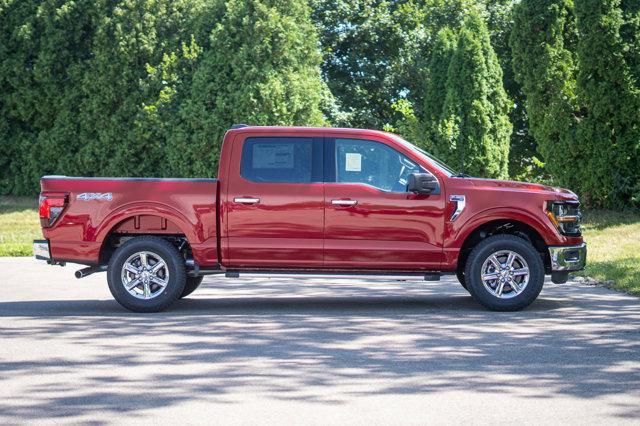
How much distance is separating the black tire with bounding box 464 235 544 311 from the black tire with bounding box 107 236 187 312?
10.2 feet

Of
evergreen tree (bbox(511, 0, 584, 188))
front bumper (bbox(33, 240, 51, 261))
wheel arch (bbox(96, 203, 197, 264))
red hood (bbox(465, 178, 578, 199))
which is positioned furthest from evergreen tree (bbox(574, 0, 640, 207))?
front bumper (bbox(33, 240, 51, 261))

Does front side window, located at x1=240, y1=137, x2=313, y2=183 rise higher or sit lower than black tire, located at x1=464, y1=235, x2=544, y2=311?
higher

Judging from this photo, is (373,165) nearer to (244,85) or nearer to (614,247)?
(614,247)

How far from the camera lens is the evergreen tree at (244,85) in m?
31.0

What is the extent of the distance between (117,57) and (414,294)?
23.1 metres

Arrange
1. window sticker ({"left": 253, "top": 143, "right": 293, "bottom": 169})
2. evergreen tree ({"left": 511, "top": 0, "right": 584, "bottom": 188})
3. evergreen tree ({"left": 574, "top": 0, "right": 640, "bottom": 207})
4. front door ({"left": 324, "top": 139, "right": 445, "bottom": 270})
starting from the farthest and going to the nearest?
1. evergreen tree ({"left": 511, "top": 0, "right": 584, "bottom": 188})
2. evergreen tree ({"left": 574, "top": 0, "right": 640, "bottom": 207})
3. window sticker ({"left": 253, "top": 143, "right": 293, "bottom": 169})
4. front door ({"left": 324, "top": 139, "right": 445, "bottom": 270})

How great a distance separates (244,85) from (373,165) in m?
19.6

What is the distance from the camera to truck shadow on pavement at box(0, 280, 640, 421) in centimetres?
767

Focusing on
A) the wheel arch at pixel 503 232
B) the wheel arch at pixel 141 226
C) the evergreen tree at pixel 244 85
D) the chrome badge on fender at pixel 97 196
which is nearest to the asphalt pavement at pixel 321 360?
the wheel arch at pixel 503 232

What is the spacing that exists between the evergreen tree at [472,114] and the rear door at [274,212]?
17454mm

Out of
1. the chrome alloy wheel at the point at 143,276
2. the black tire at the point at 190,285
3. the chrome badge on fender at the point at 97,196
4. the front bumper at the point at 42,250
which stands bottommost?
the black tire at the point at 190,285

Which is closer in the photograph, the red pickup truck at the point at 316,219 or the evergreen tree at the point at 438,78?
the red pickup truck at the point at 316,219

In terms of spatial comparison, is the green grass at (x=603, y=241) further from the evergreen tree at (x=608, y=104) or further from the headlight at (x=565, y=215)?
the headlight at (x=565, y=215)

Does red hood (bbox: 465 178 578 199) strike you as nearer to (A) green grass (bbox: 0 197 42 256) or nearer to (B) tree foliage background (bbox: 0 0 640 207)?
(A) green grass (bbox: 0 197 42 256)
